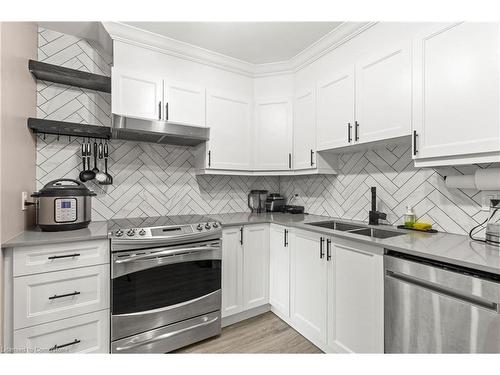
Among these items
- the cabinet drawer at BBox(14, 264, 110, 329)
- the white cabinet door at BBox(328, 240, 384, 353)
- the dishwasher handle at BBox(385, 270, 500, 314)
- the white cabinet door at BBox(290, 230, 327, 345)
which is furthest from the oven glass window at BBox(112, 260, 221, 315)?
the dishwasher handle at BBox(385, 270, 500, 314)

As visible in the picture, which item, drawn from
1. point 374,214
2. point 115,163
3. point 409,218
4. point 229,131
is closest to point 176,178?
point 115,163

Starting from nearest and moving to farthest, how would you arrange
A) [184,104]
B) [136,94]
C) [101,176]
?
1. [136,94]
2. [101,176]
3. [184,104]

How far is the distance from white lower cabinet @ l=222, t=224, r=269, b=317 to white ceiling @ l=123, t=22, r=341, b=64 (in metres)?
1.70

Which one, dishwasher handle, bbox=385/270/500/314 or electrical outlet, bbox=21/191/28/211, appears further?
electrical outlet, bbox=21/191/28/211

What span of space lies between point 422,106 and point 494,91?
1.05 ft

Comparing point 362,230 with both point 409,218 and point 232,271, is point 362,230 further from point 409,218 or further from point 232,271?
point 232,271

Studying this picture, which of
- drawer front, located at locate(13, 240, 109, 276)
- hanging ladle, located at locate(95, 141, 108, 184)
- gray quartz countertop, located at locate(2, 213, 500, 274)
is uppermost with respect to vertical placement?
hanging ladle, located at locate(95, 141, 108, 184)

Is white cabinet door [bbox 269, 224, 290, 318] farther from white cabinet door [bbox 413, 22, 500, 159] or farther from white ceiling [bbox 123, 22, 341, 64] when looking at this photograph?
white ceiling [bbox 123, 22, 341, 64]

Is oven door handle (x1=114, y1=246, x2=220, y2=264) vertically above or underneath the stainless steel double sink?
underneath

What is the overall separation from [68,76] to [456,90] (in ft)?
8.86

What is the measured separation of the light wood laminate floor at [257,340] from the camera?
179 cm

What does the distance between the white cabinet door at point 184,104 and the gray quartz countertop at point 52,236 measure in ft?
3.53

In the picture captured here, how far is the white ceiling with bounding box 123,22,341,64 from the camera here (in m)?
1.94

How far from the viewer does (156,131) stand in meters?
1.99
